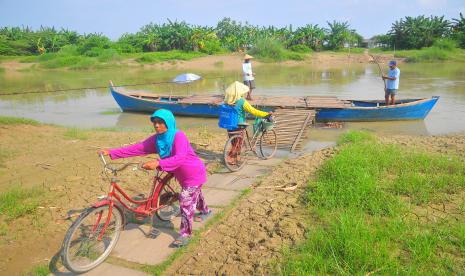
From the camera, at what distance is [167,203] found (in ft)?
12.8

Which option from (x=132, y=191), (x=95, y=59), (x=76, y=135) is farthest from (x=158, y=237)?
(x=95, y=59)

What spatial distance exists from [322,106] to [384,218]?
24.7 feet

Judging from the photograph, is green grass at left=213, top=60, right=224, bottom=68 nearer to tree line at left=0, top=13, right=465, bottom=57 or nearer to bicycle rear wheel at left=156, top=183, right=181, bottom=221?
tree line at left=0, top=13, right=465, bottom=57

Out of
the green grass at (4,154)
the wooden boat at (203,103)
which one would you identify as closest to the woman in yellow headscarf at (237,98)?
the green grass at (4,154)

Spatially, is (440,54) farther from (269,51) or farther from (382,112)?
(382,112)

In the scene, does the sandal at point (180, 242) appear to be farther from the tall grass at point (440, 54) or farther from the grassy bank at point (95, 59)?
the tall grass at point (440, 54)

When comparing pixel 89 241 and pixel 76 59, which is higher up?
pixel 76 59

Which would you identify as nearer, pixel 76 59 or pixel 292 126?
pixel 292 126

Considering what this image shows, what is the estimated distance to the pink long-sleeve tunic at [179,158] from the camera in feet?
11.0

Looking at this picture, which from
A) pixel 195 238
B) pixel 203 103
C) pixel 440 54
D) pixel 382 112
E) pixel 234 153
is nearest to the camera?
pixel 195 238

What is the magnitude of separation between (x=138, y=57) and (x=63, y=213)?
1580 inches

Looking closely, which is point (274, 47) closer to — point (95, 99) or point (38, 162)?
point (95, 99)

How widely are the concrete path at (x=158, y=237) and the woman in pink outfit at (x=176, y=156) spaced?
232mm

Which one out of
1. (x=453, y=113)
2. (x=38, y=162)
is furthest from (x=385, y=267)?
(x=453, y=113)
